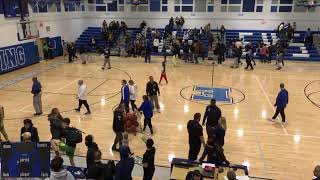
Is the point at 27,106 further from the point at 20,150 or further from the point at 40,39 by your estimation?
the point at 40,39

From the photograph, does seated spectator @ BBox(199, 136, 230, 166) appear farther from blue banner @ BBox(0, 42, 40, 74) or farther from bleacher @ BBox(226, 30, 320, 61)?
bleacher @ BBox(226, 30, 320, 61)

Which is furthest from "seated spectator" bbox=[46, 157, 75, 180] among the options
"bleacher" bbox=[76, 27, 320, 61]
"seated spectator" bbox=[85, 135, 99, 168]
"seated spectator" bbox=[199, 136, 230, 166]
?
"bleacher" bbox=[76, 27, 320, 61]

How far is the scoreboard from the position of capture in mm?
5155

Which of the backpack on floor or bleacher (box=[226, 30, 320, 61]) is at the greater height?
bleacher (box=[226, 30, 320, 61])

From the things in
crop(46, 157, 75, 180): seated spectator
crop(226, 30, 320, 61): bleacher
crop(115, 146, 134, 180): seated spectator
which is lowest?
crop(115, 146, 134, 180): seated spectator

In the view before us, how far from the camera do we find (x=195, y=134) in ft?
25.1


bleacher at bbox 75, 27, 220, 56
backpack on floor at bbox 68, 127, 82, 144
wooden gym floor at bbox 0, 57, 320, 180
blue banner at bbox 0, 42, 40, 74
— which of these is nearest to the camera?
backpack on floor at bbox 68, 127, 82, 144

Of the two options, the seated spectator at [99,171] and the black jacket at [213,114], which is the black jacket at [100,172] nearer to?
the seated spectator at [99,171]

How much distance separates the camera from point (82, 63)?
23.5m

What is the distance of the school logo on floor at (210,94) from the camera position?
47.6 ft

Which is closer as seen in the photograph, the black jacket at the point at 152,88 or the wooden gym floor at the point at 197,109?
the wooden gym floor at the point at 197,109

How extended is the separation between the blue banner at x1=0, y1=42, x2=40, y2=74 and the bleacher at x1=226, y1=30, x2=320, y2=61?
16005mm

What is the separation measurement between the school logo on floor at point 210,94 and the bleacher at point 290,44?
11151 millimetres

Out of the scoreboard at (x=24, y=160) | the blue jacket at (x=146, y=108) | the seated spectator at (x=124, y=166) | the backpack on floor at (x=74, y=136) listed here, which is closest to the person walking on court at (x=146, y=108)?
the blue jacket at (x=146, y=108)
